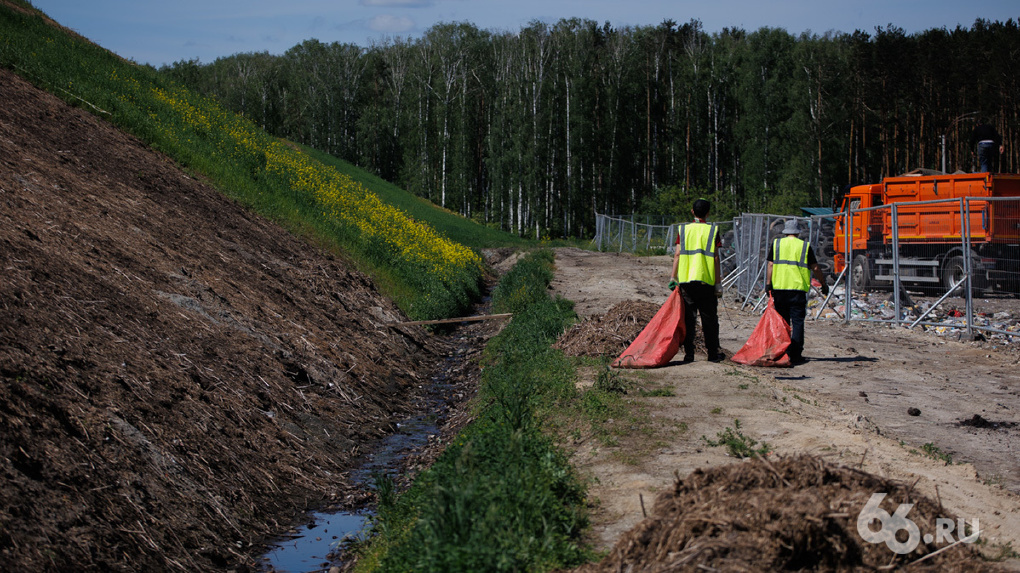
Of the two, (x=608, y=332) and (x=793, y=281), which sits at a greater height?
(x=793, y=281)

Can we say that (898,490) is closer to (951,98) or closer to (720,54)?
(951,98)

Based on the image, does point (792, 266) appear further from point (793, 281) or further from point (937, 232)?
point (937, 232)

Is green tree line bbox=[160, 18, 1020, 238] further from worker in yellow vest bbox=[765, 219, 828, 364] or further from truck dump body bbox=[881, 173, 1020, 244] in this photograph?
worker in yellow vest bbox=[765, 219, 828, 364]

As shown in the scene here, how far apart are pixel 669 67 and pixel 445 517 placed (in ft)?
191

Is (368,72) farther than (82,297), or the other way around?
(368,72)

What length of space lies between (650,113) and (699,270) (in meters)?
51.2

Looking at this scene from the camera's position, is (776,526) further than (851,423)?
No

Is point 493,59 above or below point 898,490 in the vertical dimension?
above

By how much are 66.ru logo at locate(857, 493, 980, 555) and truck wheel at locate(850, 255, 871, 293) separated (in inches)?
639

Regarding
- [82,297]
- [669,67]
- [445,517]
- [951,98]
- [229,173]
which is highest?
[669,67]

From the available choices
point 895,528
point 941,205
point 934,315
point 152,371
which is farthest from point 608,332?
point 941,205

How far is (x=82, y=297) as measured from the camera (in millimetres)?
7363

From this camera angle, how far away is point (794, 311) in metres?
10.4

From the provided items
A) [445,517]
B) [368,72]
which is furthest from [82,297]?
[368,72]
